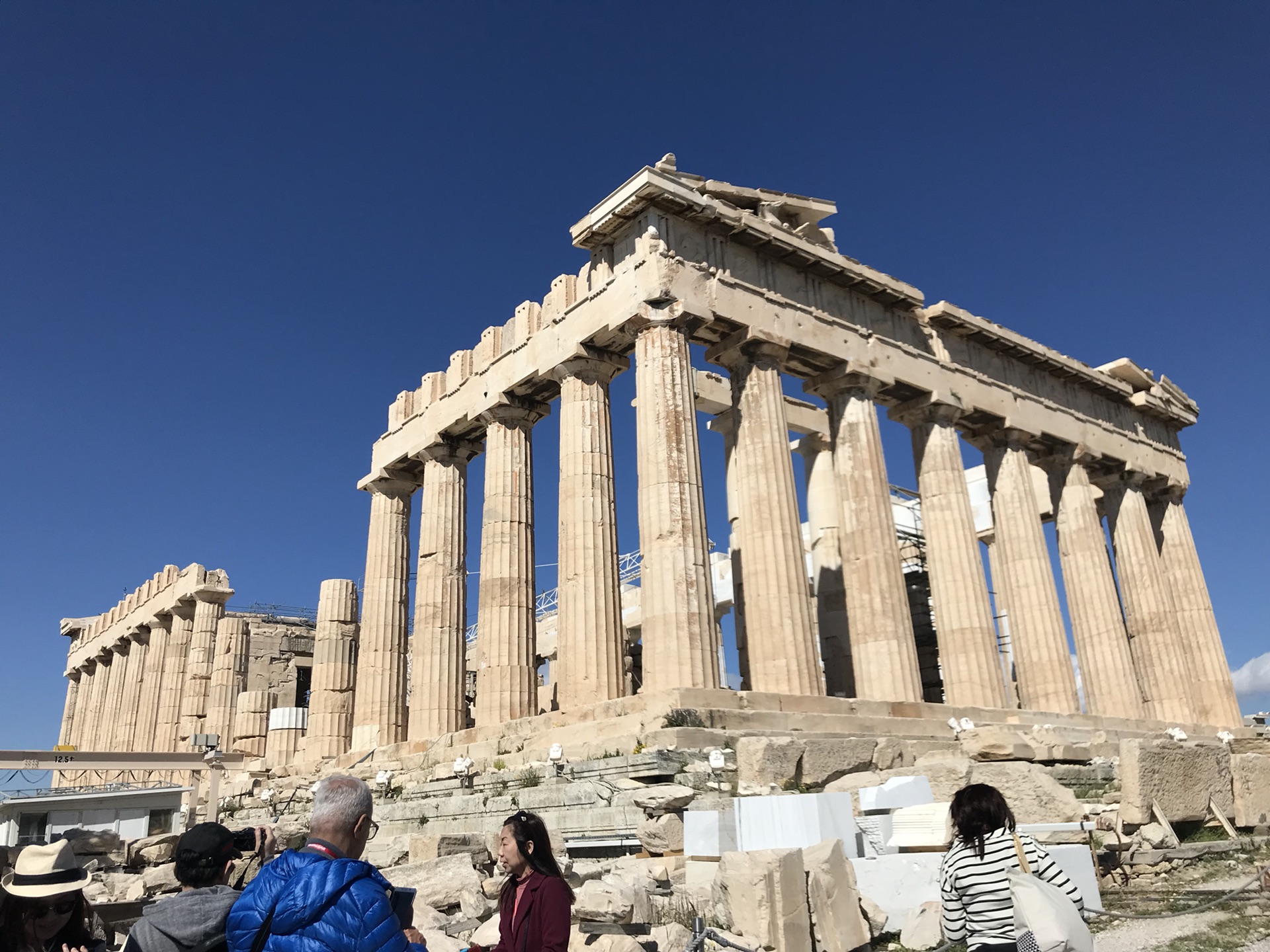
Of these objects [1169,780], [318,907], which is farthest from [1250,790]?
[318,907]

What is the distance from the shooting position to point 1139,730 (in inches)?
957

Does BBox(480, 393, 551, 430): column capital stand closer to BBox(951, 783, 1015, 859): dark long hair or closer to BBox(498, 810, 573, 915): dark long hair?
BBox(498, 810, 573, 915): dark long hair

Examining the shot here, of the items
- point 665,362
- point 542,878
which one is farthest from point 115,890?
point 665,362

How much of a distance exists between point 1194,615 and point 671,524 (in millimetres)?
20304

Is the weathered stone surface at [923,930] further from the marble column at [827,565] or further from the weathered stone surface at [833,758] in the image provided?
the marble column at [827,565]

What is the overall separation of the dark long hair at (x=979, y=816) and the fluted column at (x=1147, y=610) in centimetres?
2731

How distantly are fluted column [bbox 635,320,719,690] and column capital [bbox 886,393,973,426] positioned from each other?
7356 millimetres

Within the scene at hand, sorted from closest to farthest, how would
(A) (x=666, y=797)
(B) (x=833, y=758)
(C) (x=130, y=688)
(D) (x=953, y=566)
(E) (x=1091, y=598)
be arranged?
1. (A) (x=666, y=797)
2. (B) (x=833, y=758)
3. (D) (x=953, y=566)
4. (E) (x=1091, y=598)
5. (C) (x=130, y=688)

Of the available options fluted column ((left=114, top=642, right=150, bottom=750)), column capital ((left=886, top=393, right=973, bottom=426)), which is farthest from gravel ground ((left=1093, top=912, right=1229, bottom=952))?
fluted column ((left=114, top=642, right=150, bottom=750))

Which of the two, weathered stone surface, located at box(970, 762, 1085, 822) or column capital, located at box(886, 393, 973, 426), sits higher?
column capital, located at box(886, 393, 973, 426)

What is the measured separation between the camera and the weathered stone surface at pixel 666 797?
12.4 metres

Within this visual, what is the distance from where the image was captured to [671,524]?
18172mm

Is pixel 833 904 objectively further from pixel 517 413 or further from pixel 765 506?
pixel 517 413

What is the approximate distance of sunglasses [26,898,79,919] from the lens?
400cm
